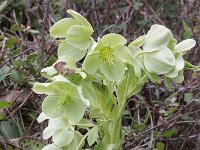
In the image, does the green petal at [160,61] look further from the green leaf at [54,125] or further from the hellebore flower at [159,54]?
the green leaf at [54,125]

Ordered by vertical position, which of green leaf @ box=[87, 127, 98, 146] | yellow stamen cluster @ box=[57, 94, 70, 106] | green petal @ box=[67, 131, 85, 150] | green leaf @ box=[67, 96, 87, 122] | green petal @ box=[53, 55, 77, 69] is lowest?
green petal @ box=[67, 131, 85, 150]

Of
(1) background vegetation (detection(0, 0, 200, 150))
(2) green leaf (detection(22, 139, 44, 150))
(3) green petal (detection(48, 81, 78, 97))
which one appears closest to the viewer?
(3) green petal (detection(48, 81, 78, 97))

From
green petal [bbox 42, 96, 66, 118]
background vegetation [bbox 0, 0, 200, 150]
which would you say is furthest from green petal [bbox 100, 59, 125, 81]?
background vegetation [bbox 0, 0, 200, 150]

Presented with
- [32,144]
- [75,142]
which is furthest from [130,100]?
[75,142]

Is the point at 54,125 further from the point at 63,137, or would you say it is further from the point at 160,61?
the point at 160,61

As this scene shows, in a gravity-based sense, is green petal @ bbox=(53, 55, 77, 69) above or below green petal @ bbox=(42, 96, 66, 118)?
above

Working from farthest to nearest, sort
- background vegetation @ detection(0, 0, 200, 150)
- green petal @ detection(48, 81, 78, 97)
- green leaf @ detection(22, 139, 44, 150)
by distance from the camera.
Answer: background vegetation @ detection(0, 0, 200, 150) → green leaf @ detection(22, 139, 44, 150) → green petal @ detection(48, 81, 78, 97)

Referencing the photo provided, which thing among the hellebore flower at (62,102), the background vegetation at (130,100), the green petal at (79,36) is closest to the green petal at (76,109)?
the hellebore flower at (62,102)

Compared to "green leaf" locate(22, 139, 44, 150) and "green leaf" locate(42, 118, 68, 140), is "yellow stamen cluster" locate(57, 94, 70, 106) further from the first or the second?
"green leaf" locate(22, 139, 44, 150)
